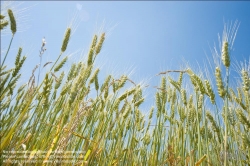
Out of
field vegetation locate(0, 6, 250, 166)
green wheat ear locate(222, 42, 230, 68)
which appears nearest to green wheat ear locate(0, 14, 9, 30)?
field vegetation locate(0, 6, 250, 166)

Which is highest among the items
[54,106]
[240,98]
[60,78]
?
[240,98]

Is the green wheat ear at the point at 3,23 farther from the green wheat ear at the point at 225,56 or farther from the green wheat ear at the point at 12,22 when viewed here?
the green wheat ear at the point at 225,56

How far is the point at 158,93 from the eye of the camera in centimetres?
275

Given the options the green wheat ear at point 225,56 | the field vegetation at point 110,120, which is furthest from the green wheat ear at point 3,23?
the green wheat ear at point 225,56

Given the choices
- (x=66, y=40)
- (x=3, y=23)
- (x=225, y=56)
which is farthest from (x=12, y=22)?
(x=225, y=56)

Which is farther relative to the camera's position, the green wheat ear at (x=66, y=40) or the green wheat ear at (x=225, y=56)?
the green wheat ear at (x=66, y=40)

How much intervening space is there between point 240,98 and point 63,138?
8.70ft

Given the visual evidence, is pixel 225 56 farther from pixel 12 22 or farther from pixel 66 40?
pixel 12 22

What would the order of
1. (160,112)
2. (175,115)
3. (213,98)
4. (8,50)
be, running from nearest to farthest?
1. (213,98)
2. (8,50)
3. (160,112)
4. (175,115)

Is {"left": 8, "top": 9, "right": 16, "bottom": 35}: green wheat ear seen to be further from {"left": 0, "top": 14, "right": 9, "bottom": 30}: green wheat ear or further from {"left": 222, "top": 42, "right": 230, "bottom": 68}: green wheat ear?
{"left": 222, "top": 42, "right": 230, "bottom": 68}: green wheat ear

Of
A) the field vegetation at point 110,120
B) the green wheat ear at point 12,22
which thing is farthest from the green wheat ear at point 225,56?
the green wheat ear at point 12,22

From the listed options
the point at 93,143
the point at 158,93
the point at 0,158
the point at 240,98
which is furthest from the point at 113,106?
the point at 240,98

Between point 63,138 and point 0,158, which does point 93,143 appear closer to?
point 63,138

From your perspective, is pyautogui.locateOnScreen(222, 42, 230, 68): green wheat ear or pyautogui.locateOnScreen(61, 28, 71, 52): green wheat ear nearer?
pyautogui.locateOnScreen(222, 42, 230, 68): green wheat ear
